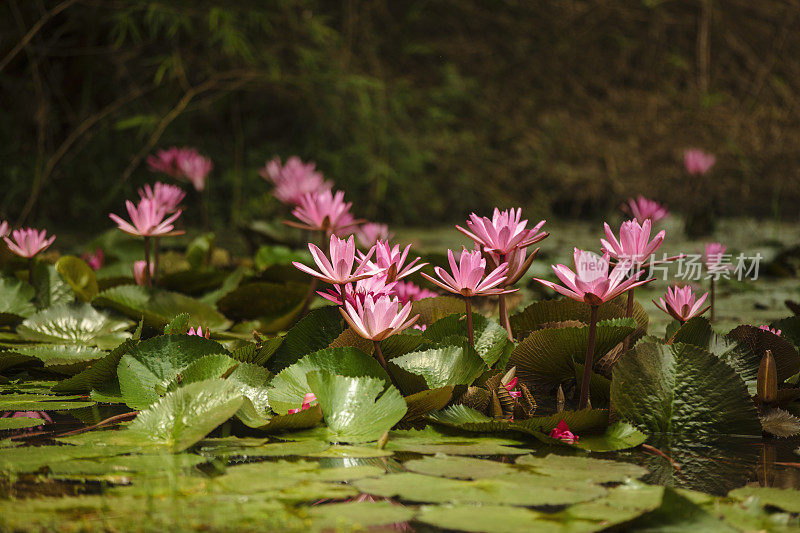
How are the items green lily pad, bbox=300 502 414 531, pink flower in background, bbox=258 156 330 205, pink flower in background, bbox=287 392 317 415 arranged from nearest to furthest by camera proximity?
green lily pad, bbox=300 502 414 531 → pink flower in background, bbox=287 392 317 415 → pink flower in background, bbox=258 156 330 205

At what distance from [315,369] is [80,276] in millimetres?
1116

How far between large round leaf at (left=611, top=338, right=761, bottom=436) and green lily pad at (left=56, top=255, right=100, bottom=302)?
143 cm

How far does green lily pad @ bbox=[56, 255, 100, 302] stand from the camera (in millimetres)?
2033

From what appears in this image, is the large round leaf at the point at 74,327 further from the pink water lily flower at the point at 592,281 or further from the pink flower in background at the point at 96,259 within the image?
the pink water lily flower at the point at 592,281

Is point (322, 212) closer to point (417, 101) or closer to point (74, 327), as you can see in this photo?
point (74, 327)

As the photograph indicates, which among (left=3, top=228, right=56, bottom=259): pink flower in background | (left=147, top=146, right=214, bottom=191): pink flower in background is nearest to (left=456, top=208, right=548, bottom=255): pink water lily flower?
(left=3, top=228, right=56, bottom=259): pink flower in background

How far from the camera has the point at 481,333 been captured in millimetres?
1394

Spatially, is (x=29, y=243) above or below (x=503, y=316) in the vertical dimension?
above

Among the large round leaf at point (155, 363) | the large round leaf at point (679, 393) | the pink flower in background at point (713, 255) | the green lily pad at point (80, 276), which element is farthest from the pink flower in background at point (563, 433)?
the green lily pad at point (80, 276)

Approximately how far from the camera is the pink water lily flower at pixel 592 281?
3.49ft

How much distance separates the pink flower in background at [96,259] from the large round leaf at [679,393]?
Result: 1.83 m

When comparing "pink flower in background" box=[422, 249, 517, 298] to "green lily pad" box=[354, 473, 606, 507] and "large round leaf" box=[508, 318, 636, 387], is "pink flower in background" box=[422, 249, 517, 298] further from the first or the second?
"green lily pad" box=[354, 473, 606, 507]

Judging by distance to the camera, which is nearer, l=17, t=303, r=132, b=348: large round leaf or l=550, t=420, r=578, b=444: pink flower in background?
l=550, t=420, r=578, b=444: pink flower in background

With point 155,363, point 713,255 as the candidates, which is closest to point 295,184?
point 713,255
